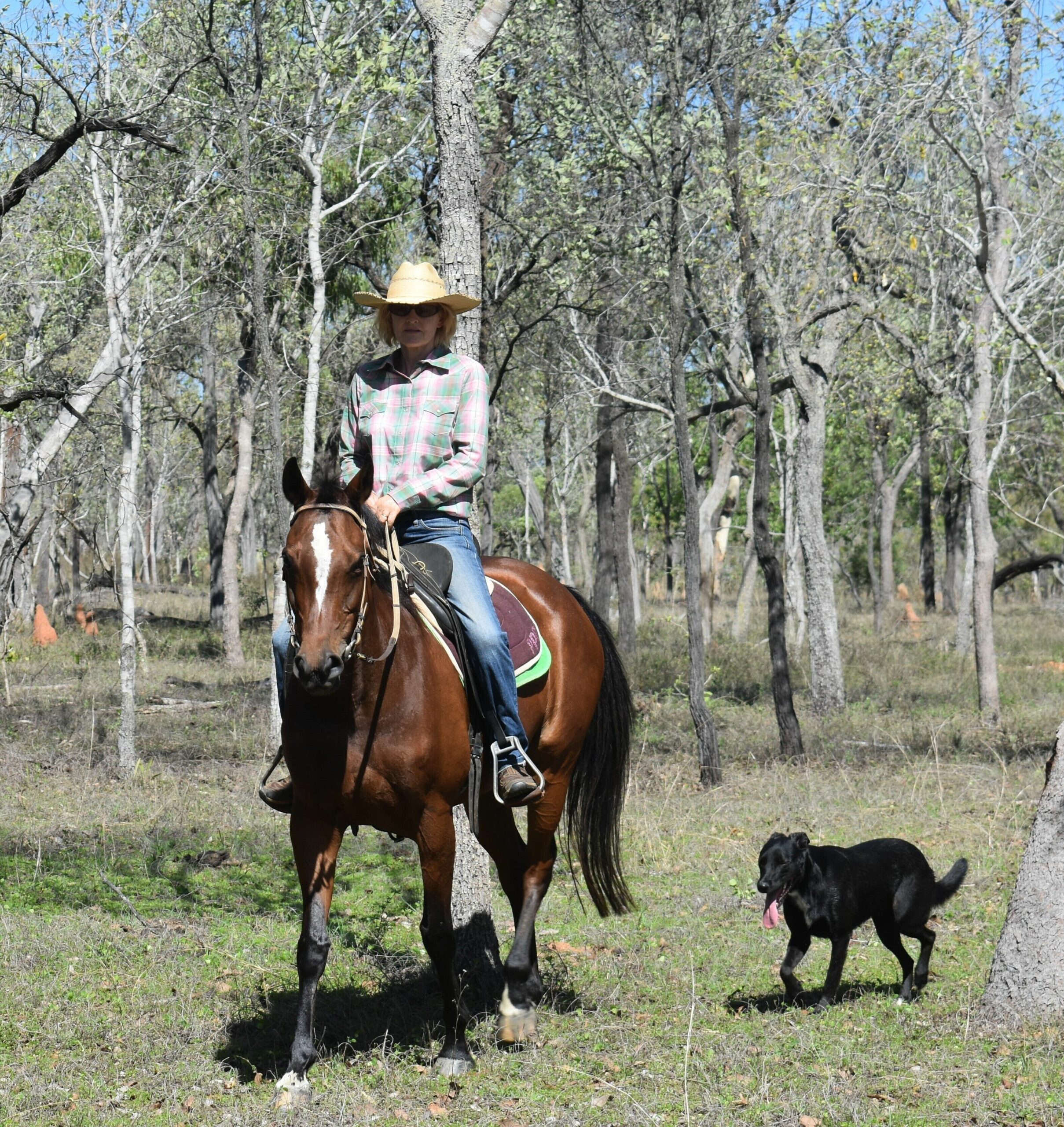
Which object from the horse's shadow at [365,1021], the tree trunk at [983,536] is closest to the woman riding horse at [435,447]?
the horse's shadow at [365,1021]

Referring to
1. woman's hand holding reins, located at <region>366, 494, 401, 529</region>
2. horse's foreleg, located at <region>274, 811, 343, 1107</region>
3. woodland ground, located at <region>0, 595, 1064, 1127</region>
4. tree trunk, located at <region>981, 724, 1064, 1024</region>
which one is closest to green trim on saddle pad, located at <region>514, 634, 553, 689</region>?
woman's hand holding reins, located at <region>366, 494, 401, 529</region>

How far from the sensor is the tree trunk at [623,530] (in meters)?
23.8

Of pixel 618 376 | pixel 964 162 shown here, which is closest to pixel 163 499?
pixel 618 376

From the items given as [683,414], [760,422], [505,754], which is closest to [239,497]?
[760,422]

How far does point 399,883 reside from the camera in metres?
9.33

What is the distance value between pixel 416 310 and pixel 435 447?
69cm

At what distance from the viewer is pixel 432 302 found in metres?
5.83

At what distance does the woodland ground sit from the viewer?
5141 mm

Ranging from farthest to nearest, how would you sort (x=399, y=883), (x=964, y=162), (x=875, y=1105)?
(x=964, y=162), (x=399, y=883), (x=875, y=1105)

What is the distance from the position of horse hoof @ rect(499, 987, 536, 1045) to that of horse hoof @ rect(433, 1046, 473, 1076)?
42cm

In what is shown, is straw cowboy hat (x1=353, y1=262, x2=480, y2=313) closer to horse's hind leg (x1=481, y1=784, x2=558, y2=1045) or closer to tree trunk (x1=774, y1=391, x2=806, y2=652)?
horse's hind leg (x1=481, y1=784, x2=558, y2=1045)

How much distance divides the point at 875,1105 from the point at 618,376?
18.0 metres

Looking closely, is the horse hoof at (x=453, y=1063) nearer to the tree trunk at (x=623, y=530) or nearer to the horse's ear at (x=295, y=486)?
the horse's ear at (x=295, y=486)

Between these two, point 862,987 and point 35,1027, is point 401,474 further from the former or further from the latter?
point 862,987
